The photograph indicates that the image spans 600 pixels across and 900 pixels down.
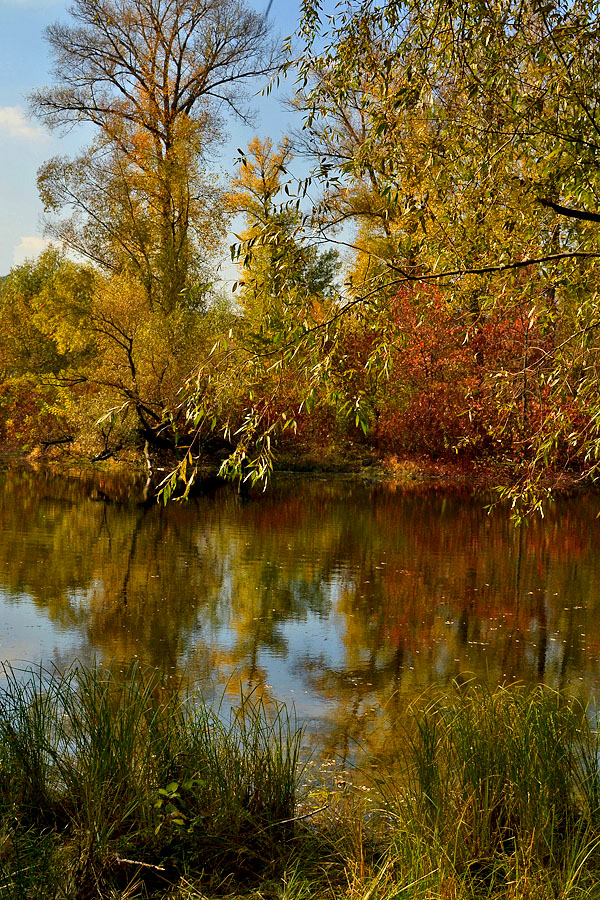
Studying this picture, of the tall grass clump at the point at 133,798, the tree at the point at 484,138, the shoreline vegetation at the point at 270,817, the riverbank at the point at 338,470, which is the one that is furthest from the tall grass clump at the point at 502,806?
the riverbank at the point at 338,470

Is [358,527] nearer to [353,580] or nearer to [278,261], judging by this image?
[353,580]

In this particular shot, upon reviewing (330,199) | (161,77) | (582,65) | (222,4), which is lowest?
(330,199)

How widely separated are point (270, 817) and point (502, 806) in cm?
112

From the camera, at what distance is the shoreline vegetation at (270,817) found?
380cm

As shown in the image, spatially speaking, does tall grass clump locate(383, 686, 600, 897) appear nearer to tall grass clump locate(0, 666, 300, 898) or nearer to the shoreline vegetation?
the shoreline vegetation

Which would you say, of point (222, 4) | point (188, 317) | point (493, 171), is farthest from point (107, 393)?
point (493, 171)

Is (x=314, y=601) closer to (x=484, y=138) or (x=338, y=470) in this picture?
(x=484, y=138)

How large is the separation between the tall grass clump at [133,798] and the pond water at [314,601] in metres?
1.88

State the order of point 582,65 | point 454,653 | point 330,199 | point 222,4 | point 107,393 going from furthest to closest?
point 222,4 < point 107,393 < point 454,653 < point 582,65 < point 330,199

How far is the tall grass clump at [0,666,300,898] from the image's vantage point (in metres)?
3.94

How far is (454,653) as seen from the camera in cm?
941

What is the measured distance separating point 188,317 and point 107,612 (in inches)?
785

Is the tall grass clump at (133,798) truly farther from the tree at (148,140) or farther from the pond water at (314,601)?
the tree at (148,140)

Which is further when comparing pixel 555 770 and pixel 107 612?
pixel 107 612
